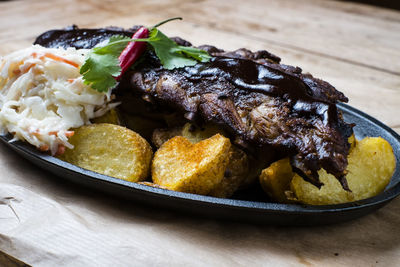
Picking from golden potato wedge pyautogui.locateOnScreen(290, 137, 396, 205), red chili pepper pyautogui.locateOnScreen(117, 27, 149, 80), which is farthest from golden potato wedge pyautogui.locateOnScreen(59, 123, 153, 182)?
golden potato wedge pyautogui.locateOnScreen(290, 137, 396, 205)

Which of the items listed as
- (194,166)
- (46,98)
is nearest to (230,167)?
(194,166)

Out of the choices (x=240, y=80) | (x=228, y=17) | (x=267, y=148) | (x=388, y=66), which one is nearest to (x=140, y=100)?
(x=240, y=80)

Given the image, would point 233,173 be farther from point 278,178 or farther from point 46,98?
point 46,98

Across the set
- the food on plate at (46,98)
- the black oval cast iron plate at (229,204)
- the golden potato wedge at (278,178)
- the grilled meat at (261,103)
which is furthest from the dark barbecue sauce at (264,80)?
the food on plate at (46,98)

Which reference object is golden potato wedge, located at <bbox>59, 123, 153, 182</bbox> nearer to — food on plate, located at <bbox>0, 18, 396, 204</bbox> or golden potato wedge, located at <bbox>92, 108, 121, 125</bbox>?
food on plate, located at <bbox>0, 18, 396, 204</bbox>

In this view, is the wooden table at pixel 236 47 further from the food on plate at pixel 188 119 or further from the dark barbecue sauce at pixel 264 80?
the dark barbecue sauce at pixel 264 80

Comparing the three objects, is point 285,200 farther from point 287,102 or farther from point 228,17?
point 228,17

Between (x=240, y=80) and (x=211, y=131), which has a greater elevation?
(x=240, y=80)
